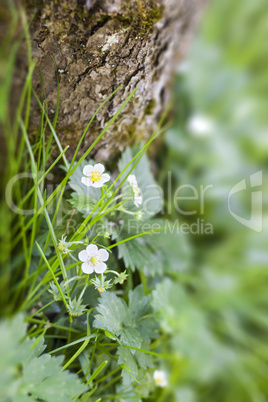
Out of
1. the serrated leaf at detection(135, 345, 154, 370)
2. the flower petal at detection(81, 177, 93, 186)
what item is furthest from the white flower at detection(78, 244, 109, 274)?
the serrated leaf at detection(135, 345, 154, 370)

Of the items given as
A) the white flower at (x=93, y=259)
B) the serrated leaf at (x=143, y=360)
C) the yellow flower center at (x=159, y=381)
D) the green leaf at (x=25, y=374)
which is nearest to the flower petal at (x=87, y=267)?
the white flower at (x=93, y=259)

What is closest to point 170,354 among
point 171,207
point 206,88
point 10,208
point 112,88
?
point 171,207

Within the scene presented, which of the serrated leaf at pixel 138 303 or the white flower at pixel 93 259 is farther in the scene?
the serrated leaf at pixel 138 303

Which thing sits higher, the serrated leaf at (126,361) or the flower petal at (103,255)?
the flower petal at (103,255)

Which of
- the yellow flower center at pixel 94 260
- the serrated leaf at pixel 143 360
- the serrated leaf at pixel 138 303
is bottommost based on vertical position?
the serrated leaf at pixel 143 360

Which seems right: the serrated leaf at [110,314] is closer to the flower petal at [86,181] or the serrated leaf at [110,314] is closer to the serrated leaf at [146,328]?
the serrated leaf at [146,328]

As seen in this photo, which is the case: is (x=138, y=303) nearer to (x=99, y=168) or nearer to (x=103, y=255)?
(x=103, y=255)

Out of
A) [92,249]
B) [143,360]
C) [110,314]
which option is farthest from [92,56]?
[143,360]
